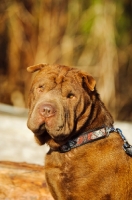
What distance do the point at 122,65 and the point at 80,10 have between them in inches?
51.5

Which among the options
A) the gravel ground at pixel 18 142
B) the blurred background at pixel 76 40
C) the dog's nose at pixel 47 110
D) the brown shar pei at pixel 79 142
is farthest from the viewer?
the blurred background at pixel 76 40

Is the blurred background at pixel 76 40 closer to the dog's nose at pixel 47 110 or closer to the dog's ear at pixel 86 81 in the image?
the dog's ear at pixel 86 81

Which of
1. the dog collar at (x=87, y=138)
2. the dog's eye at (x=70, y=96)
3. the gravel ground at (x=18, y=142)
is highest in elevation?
the dog's eye at (x=70, y=96)

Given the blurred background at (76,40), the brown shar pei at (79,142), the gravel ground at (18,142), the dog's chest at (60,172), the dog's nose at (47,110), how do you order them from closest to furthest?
1. the dog's nose at (47,110)
2. the brown shar pei at (79,142)
3. the dog's chest at (60,172)
4. the gravel ground at (18,142)
5. the blurred background at (76,40)

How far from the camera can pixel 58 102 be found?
3689mm

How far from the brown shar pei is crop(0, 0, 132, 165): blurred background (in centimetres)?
607

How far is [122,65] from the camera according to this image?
1049 centimetres

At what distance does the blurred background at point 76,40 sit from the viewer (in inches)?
400

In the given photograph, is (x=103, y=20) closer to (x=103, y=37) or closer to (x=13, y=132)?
(x=103, y=37)

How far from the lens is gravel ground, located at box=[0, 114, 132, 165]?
7.00 metres

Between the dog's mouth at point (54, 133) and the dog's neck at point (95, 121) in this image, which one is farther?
the dog's neck at point (95, 121)

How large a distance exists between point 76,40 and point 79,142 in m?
6.64

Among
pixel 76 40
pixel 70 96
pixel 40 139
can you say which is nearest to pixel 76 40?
pixel 76 40

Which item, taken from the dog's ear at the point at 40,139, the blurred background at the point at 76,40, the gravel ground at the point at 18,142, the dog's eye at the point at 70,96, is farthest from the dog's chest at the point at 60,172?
the blurred background at the point at 76,40
